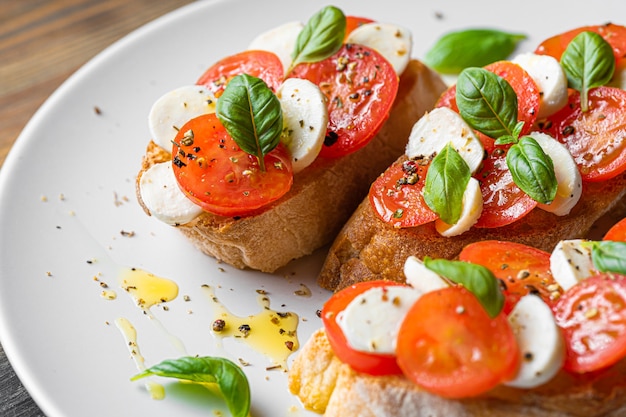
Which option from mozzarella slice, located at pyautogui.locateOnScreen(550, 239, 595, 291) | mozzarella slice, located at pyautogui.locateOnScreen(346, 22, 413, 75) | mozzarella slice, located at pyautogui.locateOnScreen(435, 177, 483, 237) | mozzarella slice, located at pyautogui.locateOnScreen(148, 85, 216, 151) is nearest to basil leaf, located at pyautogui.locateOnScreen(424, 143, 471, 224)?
mozzarella slice, located at pyautogui.locateOnScreen(435, 177, 483, 237)

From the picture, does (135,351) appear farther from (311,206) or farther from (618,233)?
(618,233)

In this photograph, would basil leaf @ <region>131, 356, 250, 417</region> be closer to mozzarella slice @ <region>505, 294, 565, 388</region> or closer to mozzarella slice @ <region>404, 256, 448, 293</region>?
mozzarella slice @ <region>404, 256, 448, 293</region>

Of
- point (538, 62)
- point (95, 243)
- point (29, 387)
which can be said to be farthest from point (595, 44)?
point (29, 387)

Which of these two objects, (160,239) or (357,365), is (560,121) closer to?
(357,365)

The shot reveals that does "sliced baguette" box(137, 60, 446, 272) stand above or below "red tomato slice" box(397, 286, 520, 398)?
below

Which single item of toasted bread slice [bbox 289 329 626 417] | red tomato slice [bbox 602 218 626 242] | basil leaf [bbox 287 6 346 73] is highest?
basil leaf [bbox 287 6 346 73]

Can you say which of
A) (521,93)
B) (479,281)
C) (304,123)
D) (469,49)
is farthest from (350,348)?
(469,49)
